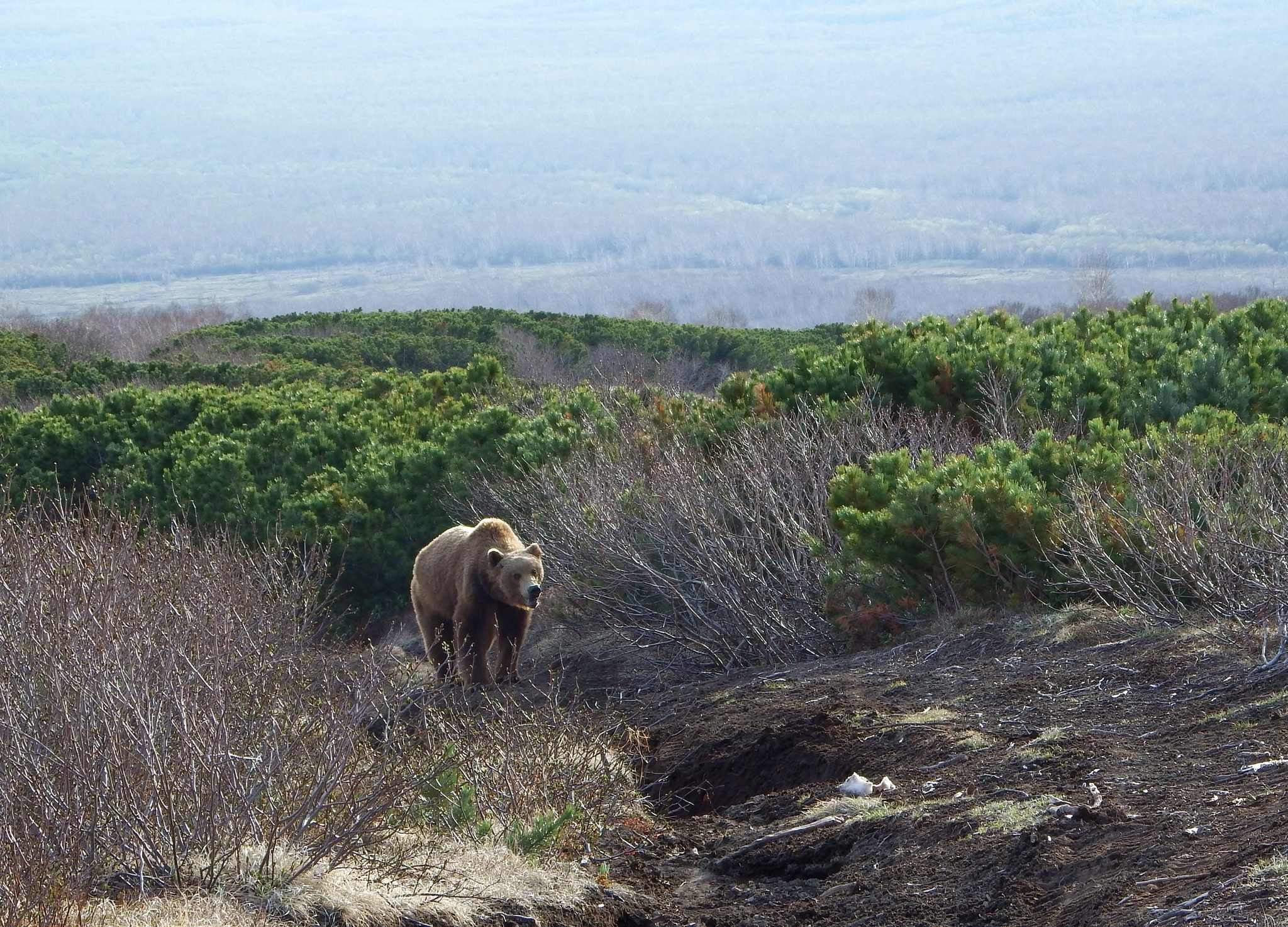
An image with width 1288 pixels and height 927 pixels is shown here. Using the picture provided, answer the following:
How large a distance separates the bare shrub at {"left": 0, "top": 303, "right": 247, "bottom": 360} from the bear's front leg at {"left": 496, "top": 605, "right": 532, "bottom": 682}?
3884cm

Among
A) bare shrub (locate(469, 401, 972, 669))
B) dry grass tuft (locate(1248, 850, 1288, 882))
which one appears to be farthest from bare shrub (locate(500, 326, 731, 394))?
dry grass tuft (locate(1248, 850, 1288, 882))

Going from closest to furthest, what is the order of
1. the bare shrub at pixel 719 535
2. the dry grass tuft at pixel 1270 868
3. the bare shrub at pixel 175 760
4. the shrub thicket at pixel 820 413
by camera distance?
the dry grass tuft at pixel 1270 868
the bare shrub at pixel 175 760
the shrub thicket at pixel 820 413
the bare shrub at pixel 719 535

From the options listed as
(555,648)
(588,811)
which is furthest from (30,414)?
(588,811)

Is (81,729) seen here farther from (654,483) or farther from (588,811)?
(654,483)

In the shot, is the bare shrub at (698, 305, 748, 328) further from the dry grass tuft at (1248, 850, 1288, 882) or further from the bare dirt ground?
the dry grass tuft at (1248, 850, 1288, 882)

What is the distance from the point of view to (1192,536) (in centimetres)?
825

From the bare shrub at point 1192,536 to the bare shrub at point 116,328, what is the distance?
42.6 m

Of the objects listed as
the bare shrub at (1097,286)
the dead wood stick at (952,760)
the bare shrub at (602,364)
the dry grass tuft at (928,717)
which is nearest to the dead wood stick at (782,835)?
the dead wood stick at (952,760)

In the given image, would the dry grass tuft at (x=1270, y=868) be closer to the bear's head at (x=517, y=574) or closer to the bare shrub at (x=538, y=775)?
the bare shrub at (x=538, y=775)

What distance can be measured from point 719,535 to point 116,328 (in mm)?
74650

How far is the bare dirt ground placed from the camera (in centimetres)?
528

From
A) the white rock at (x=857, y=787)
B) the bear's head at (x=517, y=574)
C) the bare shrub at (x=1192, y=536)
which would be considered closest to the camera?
the white rock at (x=857, y=787)

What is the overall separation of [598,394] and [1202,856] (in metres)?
14.4

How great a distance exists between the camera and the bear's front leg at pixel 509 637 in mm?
11641
